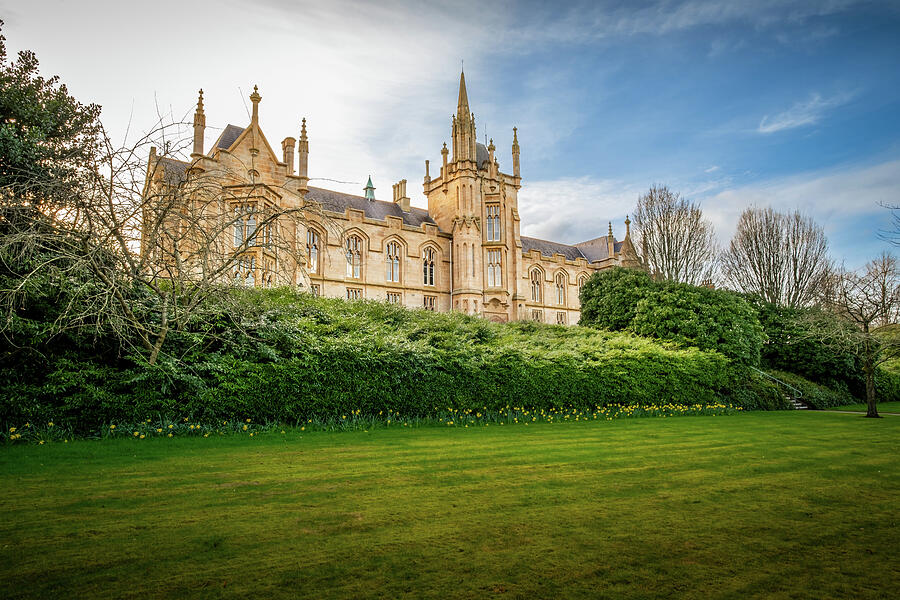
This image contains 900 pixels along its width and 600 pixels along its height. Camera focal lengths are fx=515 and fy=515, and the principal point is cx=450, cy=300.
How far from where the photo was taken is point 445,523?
12.0 ft

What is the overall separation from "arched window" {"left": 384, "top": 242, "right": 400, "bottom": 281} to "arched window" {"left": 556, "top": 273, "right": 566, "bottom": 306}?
16.5 metres

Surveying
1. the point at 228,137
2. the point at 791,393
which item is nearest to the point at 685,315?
the point at 791,393

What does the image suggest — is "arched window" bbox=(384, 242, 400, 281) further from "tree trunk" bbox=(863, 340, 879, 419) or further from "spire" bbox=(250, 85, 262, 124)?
"tree trunk" bbox=(863, 340, 879, 419)

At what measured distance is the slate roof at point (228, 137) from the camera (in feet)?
90.9

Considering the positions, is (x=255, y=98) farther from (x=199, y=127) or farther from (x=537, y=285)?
(x=537, y=285)

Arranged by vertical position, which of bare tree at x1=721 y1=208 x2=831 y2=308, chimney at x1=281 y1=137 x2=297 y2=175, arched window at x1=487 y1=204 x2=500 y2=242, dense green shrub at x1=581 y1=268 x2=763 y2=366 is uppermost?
chimney at x1=281 y1=137 x2=297 y2=175

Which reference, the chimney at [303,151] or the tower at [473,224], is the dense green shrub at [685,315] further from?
the chimney at [303,151]

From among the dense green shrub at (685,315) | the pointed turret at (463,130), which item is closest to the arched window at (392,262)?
the pointed turret at (463,130)

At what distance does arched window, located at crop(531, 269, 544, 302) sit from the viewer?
44406 mm

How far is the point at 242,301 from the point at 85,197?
354 centimetres

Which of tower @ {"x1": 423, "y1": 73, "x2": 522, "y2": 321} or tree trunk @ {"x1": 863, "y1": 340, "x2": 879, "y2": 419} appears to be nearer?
tree trunk @ {"x1": 863, "y1": 340, "x2": 879, "y2": 419}

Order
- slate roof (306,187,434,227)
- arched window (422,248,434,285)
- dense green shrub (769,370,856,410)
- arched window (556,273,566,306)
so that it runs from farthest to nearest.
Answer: arched window (556,273,566,306) → arched window (422,248,434,285) → slate roof (306,187,434,227) → dense green shrub (769,370,856,410)

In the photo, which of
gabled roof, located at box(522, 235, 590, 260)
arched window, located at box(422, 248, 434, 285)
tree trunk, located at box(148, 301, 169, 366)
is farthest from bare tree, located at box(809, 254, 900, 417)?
gabled roof, located at box(522, 235, 590, 260)

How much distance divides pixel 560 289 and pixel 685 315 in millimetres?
27083
